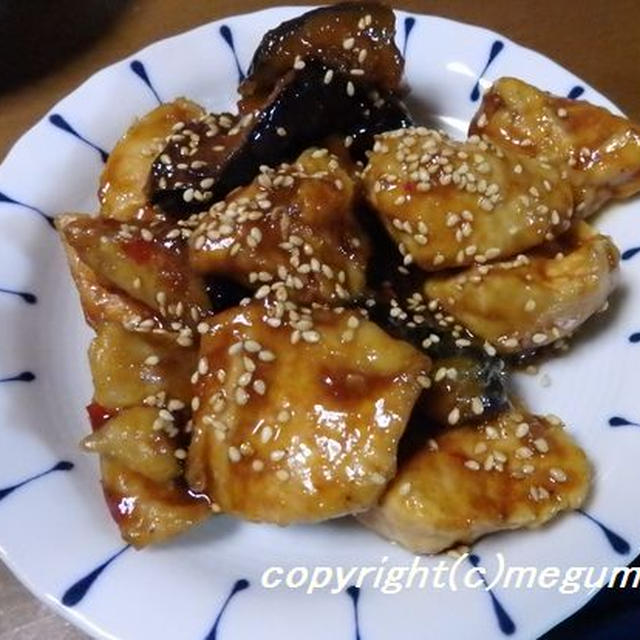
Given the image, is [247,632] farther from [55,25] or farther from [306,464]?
[55,25]

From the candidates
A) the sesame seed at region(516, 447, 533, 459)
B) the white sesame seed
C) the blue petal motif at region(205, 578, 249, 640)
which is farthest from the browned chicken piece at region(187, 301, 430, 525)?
the sesame seed at region(516, 447, 533, 459)

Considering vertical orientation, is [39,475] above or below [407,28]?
below

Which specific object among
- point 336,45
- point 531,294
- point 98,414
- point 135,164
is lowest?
point 98,414

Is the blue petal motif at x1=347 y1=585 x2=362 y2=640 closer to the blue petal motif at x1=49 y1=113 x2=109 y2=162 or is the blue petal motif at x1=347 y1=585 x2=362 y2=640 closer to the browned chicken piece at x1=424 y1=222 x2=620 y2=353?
the browned chicken piece at x1=424 y1=222 x2=620 y2=353

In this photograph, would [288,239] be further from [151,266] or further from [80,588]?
[80,588]

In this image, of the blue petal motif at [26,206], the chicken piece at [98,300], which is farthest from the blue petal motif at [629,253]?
the blue petal motif at [26,206]

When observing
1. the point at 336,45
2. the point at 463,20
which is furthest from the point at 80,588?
the point at 463,20
